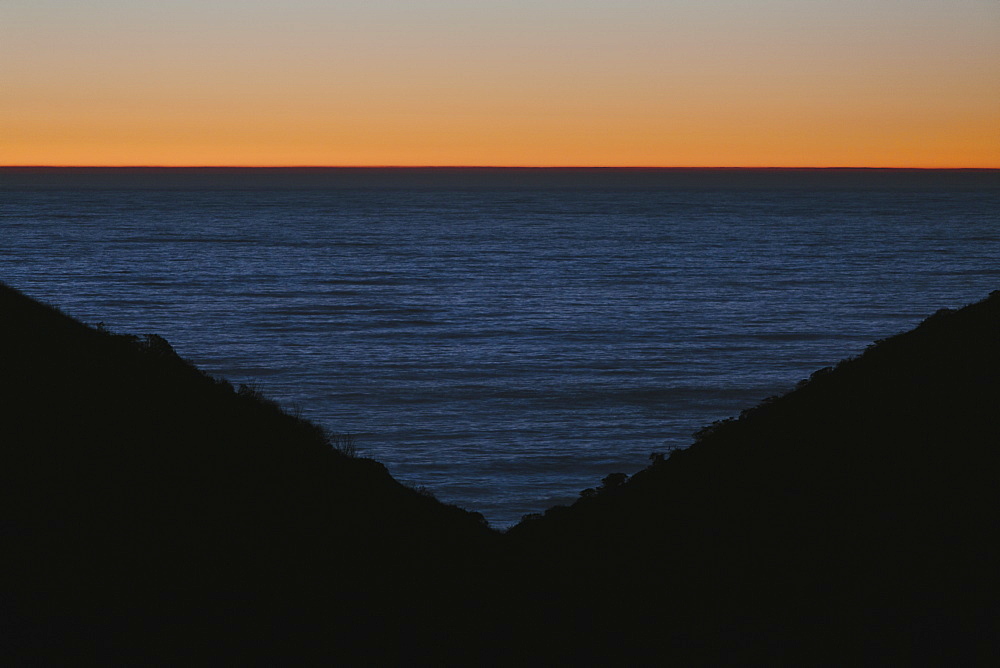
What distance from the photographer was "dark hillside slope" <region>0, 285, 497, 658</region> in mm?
9070

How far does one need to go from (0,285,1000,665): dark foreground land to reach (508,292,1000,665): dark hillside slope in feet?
0.11

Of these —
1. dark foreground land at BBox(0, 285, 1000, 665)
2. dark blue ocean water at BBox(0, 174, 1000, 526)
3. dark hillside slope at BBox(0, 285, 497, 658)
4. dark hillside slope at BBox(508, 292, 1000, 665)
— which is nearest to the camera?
dark hillside slope at BBox(0, 285, 497, 658)

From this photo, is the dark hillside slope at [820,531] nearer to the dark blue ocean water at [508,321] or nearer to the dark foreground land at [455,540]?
the dark foreground land at [455,540]

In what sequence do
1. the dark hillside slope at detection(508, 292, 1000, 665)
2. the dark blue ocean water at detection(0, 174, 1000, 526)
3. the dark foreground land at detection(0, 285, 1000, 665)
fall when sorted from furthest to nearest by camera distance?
the dark blue ocean water at detection(0, 174, 1000, 526) → the dark hillside slope at detection(508, 292, 1000, 665) → the dark foreground land at detection(0, 285, 1000, 665)

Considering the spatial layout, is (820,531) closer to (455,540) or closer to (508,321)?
(455,540)

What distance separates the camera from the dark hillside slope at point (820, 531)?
10.5 meters

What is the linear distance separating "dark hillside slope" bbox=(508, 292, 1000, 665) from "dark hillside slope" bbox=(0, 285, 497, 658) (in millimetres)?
1982

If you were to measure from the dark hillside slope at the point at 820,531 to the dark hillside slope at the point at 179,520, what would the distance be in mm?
1982

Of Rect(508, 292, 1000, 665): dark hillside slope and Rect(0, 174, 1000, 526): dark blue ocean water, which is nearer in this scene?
Rect(508, 292, 1000, 665): dark hillside slope

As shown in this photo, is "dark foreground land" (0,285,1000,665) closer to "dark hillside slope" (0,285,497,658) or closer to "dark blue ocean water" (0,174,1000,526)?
"dark hillside slope" (0,285,497,658)

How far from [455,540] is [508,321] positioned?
128 ft

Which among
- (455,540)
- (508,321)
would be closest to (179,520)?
(455,540)

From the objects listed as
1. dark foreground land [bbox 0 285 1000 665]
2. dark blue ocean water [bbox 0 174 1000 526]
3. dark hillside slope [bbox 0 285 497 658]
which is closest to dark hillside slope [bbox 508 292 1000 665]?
dark foreground land [bbox 0 285 1000 665]

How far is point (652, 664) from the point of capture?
1066 cm
